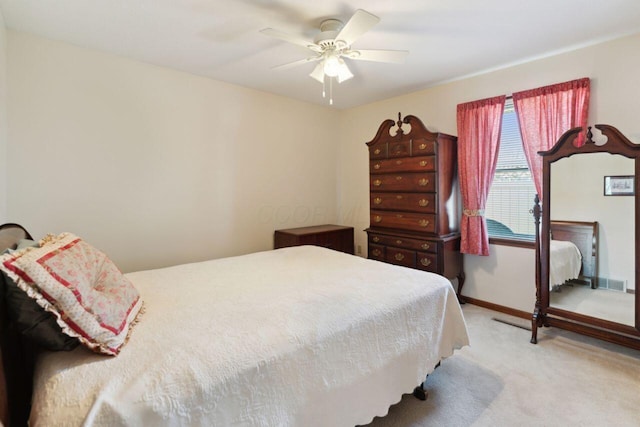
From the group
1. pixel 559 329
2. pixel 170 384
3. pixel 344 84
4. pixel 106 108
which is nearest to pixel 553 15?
pixel 344 84

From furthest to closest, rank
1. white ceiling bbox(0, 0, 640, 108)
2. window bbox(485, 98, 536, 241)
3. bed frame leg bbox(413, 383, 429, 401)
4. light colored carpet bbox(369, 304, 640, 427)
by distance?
window bbox(485, 98, 536, 241), white ceiling bbox(0, 0, 640, 108), bed frame leg bbox(413, 383, 429, 401), light colored carpet bbox(369, 304, 640, 427)

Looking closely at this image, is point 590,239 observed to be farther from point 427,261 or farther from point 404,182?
point 404,182

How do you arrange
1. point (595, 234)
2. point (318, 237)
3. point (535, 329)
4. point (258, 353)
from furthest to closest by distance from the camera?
point (318, 237)
point (535, 329)
point (595, 234)
point (258, 353)

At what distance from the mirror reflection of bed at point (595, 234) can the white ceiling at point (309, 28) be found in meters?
1.00

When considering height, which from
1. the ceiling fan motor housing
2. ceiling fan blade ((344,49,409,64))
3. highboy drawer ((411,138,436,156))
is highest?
the ceiling fan motor housing

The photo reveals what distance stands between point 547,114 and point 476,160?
69cm

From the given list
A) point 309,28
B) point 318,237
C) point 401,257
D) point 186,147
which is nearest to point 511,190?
point 401,257

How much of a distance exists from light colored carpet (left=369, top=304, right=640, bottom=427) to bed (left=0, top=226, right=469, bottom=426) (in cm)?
30

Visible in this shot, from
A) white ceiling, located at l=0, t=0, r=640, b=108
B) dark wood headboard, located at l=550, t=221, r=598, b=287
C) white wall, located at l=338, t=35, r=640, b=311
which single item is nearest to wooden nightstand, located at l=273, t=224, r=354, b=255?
white wall, located at l=338, t=35, r=640, b=311

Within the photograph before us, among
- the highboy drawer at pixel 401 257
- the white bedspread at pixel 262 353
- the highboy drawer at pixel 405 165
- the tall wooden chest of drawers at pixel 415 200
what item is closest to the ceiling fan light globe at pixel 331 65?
the tall wooden chest of drawers at pixel 415 200

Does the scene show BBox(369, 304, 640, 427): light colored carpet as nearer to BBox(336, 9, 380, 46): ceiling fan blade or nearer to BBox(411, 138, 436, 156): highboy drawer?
BBox(411, 138, 436, 156): highboy drawer

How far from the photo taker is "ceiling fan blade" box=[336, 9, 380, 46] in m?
1.75

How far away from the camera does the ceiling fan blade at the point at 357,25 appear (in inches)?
68.8

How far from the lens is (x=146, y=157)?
2945 millimetres
